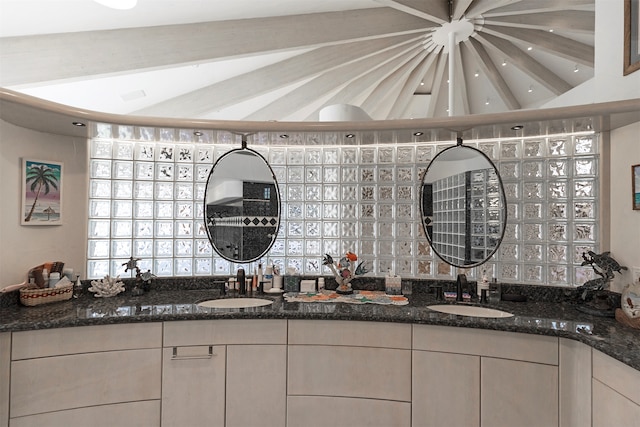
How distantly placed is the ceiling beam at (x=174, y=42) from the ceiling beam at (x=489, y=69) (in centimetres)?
71

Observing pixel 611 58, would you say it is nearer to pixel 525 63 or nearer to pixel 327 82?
pixel 525 63

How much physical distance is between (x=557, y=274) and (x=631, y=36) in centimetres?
149

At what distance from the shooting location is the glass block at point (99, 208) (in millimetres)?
2379

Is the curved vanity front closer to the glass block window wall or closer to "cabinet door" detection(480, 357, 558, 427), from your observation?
"cabinet door" detection(480, 357, 558, 427)

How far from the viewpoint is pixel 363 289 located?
247 centimetres

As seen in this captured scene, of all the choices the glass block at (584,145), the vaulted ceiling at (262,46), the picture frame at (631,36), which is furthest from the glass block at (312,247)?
the picture frame at (631,36)

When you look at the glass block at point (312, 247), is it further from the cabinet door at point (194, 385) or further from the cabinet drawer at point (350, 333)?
the cabinet door at point (194, 385)

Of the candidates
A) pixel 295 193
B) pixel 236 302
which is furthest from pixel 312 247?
pixel 236 302

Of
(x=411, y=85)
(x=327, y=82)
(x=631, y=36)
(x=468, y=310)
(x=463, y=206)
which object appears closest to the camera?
(x=631, y=36)

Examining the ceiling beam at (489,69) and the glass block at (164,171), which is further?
the ceiling beam at (489,69)

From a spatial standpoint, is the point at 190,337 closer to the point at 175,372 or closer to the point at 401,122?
the point at 175,372

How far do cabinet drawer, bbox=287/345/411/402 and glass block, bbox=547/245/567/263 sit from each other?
4.22ft

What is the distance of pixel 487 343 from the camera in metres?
1.72

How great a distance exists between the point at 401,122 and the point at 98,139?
2.24m
